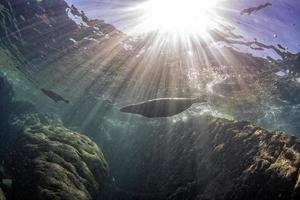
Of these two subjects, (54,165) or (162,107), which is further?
(54,165)

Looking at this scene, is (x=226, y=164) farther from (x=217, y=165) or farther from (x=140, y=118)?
(x=140, y=118)

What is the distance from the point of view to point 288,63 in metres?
15.9

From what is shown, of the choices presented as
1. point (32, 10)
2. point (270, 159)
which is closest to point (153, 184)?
point (270, 159)

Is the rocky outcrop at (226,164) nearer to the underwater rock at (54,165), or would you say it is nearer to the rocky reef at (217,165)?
the rocky reef at (217,165)

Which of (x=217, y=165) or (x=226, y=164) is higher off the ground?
(x=226, y=164)

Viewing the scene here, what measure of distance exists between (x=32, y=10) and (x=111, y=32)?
4.31 metres

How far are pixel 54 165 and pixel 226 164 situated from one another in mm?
5359

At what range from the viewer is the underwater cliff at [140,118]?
28.4ft

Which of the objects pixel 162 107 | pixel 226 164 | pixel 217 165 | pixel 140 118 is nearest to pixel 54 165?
pixel 162 107

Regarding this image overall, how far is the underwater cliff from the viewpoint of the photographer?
8648 millimetres

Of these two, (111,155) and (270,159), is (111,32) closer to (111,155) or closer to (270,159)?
(111,155)

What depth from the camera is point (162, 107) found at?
26.0ft

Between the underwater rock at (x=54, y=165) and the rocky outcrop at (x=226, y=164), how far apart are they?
2.59 meters

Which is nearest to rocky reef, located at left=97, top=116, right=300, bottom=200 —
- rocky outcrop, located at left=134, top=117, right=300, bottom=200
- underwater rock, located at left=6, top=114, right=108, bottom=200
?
rocky outcrop, located at left=134, top=117, right=300, bottom=200
